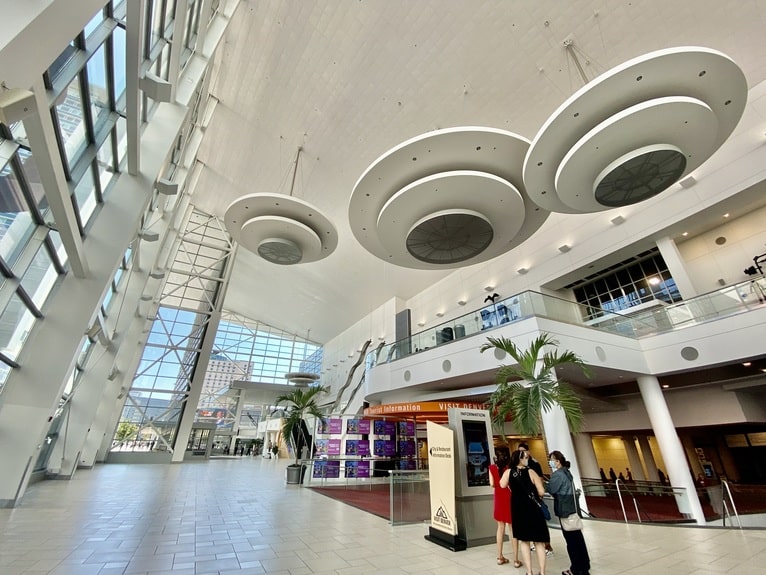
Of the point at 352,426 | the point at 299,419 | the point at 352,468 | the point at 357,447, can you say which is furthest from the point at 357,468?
the point at 299,419

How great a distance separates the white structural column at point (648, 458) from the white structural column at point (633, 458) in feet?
0.83

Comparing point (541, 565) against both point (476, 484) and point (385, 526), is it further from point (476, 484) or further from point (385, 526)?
point (385, 526)

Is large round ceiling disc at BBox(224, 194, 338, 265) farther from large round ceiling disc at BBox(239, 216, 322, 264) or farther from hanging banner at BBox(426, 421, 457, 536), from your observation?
hanging banner at BBox(426, 421, 457, 536)

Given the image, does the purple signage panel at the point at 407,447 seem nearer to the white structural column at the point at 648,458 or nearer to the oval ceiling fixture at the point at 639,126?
the white structural column at the point at 648,458

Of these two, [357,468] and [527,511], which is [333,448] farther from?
[527,511]

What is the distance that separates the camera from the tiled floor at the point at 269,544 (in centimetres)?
396

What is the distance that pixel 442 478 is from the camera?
5.55 meters

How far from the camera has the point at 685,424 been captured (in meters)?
13.1

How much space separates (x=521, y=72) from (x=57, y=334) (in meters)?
13.5

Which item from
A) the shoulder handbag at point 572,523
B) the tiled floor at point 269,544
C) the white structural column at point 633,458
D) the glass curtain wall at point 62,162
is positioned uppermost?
the glass curtain wall at point 62,162

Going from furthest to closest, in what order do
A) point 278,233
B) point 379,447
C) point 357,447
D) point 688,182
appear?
point 379,447 < point 357,447 < point 688,182 < point 278,233

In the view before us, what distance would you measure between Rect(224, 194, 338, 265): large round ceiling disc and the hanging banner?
579 centimetres

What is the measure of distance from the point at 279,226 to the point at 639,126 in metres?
7.48

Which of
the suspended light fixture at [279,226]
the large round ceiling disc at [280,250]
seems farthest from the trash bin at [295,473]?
the suspended light fixture at [279,226]
